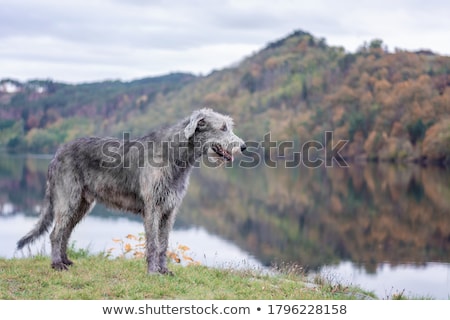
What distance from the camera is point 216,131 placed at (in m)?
10.2

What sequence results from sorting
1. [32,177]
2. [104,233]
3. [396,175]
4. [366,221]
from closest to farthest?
1. [104,233]
2. [366,221]
3. [32,177]
4. [396,175]

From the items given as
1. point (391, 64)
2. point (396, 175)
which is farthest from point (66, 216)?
point (391, 64)

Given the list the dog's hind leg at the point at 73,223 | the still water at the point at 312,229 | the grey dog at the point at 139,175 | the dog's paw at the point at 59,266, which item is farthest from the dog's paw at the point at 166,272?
the still water at the point at 312,229

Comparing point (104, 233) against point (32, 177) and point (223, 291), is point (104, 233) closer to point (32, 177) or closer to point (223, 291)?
point (223, 291)

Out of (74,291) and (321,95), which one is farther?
(321,95)

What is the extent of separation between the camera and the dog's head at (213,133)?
10102mm

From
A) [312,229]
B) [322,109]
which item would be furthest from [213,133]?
[322,109]

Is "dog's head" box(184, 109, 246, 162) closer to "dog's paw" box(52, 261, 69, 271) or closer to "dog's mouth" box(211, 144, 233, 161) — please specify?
"dog's mouth" box(211, 144, 233, 161)

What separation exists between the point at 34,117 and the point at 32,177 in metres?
123

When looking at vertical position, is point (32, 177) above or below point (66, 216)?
below

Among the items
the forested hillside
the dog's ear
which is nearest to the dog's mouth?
the dog's ear

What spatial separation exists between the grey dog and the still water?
3.91 metres

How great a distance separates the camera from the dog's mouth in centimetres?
1009

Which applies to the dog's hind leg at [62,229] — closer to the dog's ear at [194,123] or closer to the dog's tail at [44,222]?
the dog's tail at [44,222]
